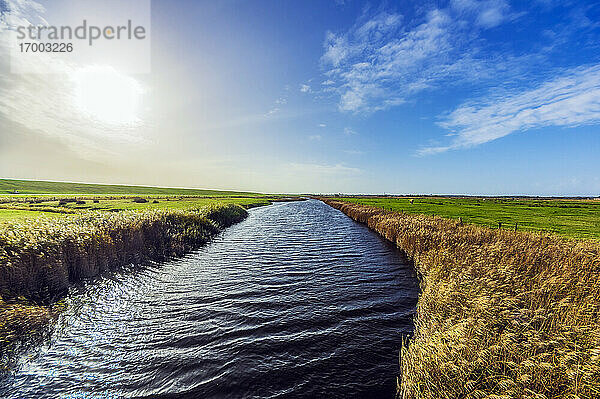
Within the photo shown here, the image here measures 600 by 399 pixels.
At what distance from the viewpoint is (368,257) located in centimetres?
1958

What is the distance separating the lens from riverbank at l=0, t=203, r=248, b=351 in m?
8.53

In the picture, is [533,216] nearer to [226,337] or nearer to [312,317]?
[312,317]

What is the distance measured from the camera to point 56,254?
11.8m

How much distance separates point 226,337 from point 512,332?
8.30 m

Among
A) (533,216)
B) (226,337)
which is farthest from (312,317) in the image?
(533,216)

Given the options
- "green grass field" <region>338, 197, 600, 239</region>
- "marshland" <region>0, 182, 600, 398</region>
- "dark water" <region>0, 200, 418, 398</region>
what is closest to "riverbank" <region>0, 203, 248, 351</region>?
"marshland" <region>0, 182, 600, 398</region>

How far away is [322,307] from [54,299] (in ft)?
38.6

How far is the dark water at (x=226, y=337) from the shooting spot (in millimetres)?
6137

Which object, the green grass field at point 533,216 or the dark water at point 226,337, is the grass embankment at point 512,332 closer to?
the dark water at point 226,337

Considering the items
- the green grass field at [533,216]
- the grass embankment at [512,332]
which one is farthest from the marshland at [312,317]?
the green grass field at [533,216]

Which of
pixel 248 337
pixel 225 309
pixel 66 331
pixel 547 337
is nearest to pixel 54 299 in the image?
pixel 66 331

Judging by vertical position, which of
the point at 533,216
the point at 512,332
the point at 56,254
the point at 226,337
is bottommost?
the point at 226,337

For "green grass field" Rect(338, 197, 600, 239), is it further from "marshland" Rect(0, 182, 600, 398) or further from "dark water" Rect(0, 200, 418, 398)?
"dark water" Rect(0, 200, 418, 398)

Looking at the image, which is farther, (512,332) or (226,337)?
(226,337)
